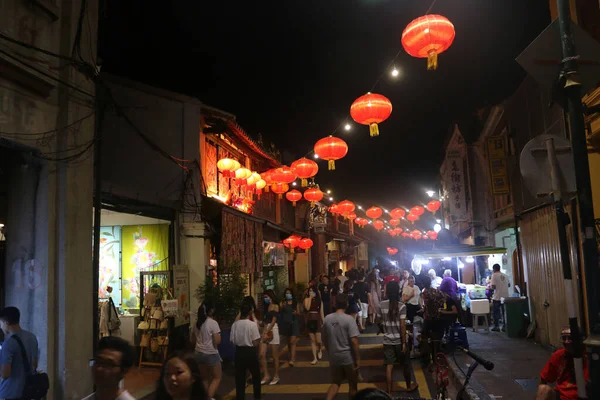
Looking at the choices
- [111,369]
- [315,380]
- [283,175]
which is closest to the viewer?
[111,369]

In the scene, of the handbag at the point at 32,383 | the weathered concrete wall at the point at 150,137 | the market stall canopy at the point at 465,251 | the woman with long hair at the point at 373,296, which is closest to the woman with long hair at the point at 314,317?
the weathered concrete wall at the point at 150,137

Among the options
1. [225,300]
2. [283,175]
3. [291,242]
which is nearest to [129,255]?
[225,300]

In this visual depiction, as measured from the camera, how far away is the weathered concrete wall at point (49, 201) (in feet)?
23.7

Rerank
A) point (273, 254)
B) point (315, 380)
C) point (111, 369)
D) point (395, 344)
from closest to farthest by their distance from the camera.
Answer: point (111, 369) < point (395, 344) < point (315, 380) < point (273, 254)

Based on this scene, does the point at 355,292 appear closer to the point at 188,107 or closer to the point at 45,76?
the point at 188,107

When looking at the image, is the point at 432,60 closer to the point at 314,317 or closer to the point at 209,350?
the point at 209,350

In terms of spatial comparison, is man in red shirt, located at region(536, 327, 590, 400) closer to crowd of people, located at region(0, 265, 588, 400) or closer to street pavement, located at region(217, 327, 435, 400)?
crowd of people, located at region(0, 265, 588, 400)

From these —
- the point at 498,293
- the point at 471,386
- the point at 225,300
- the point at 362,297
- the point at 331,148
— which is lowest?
the point at 471,386

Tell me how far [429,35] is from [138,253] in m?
10.3

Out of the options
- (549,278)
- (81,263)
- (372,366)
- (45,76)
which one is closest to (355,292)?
(372,366)

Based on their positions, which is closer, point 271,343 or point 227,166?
point 271,343

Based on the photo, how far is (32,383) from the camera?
6.10 meters

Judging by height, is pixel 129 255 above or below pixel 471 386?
above

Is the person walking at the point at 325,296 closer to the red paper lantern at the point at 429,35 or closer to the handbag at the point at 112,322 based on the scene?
the handbag at the point at 112,322
